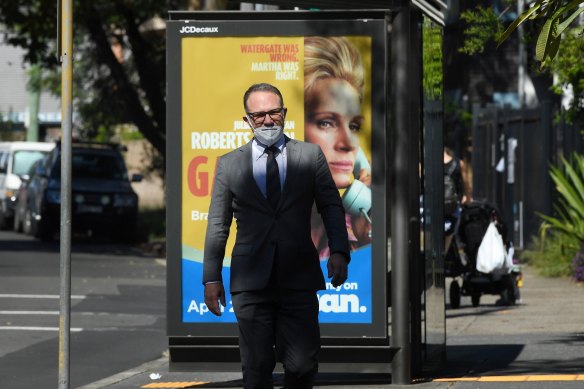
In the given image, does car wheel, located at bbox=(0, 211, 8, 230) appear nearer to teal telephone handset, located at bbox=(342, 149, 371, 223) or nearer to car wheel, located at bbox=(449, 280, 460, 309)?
car wheel, located at bbox=(449, 280, 460, 309)

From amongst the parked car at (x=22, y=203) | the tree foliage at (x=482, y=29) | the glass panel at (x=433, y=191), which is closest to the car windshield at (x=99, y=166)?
the parked car at (x=22, y=203)

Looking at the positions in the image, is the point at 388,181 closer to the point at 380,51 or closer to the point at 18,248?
the point at 380,51

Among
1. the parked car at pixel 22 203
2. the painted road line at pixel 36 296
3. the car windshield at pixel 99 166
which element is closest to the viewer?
the painted road line at pixel 36 296

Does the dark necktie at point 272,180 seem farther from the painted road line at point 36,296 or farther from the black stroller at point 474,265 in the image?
the painted road line at point 36,296

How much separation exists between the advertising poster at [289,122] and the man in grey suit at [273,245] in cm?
224

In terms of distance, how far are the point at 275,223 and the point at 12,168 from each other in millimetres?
29662

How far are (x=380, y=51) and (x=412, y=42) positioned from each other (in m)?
0.25

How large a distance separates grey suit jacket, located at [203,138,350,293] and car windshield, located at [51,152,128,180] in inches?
927

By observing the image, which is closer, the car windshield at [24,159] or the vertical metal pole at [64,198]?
the vertical metal pole at [64,198]

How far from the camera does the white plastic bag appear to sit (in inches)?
586

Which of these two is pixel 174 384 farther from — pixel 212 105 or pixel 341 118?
pixel 341 118

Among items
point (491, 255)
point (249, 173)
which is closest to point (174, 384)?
point (249, 173)

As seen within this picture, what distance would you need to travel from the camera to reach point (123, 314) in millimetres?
14938

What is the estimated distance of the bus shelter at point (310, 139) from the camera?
9.42 metres
